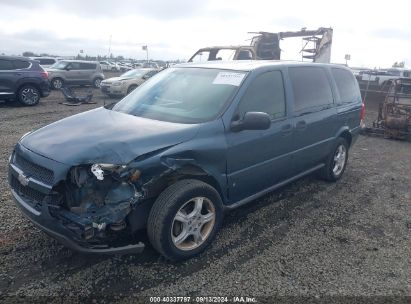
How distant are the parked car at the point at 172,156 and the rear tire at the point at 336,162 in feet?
2.53

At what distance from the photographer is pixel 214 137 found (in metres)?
3.39

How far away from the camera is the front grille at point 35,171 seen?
2857mm

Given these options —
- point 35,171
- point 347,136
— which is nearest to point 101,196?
point 35,171

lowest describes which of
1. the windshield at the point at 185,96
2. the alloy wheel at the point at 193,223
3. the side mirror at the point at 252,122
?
the alloy wheel at the point at 193,223

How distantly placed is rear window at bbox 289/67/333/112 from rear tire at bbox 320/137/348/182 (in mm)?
828

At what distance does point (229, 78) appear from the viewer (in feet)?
12.6

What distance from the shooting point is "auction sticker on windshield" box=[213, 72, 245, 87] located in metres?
3.77

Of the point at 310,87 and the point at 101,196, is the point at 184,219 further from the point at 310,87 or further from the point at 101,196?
the point at 310,87

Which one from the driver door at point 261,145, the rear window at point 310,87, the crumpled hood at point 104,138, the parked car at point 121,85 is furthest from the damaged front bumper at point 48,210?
the parked car at point 121,85

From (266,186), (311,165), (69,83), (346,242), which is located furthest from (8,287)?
(69,83)

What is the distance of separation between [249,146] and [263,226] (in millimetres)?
1005

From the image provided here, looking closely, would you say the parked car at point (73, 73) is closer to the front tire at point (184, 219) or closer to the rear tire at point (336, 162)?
the rear tire at point (336, 162)

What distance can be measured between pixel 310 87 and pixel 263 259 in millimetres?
2474

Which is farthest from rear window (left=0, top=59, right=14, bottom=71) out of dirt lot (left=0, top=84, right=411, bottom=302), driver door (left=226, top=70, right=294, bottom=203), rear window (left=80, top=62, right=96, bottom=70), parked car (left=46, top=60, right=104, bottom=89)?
driver door (left=226, top=70, right=294, bottom=203)
